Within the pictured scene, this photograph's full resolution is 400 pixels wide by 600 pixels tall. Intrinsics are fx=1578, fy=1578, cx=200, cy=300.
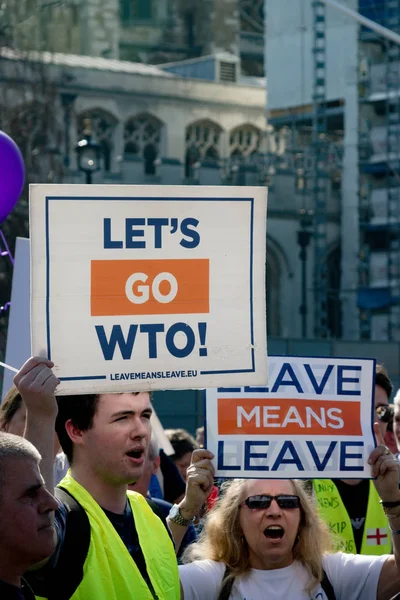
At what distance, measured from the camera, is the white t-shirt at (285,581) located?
16.1 ft

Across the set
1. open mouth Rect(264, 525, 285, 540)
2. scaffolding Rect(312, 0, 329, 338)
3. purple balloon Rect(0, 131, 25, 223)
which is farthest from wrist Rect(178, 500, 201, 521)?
scaffolding Rect(312, 0, 329, 338)

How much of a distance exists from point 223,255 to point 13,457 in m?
1.14

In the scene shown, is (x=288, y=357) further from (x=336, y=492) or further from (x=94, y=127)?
(x=94, y=127)

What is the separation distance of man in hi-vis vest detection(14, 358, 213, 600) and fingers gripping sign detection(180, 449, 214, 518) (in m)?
0.27

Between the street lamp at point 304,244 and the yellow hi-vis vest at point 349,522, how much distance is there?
3605 cm

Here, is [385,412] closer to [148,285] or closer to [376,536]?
[376,536]

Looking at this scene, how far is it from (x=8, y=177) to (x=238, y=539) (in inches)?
61.8

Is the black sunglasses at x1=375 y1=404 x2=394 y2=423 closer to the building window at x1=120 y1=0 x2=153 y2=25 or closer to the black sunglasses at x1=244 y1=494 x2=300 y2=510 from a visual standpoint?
the black sunglasses at x1=244 y1=494 x2=300 y2=510

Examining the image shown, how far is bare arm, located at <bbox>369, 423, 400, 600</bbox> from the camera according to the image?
4906mm

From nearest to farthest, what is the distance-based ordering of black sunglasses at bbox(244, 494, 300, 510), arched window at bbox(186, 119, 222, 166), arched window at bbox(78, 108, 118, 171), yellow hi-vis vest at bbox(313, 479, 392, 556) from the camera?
black sunglasses at bbox(244, 494, 300, 510)
yellow hi-vis vest at bbox(313, 479, 392, 556)
arched window at bbox(78, 108, 118, 171)
arched window at bbox(186, 119, 222, 166)

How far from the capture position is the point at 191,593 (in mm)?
4887

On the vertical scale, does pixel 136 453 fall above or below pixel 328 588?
above

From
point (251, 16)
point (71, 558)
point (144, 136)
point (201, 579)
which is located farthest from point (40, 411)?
point (251, 16)

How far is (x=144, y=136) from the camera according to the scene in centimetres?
5247
